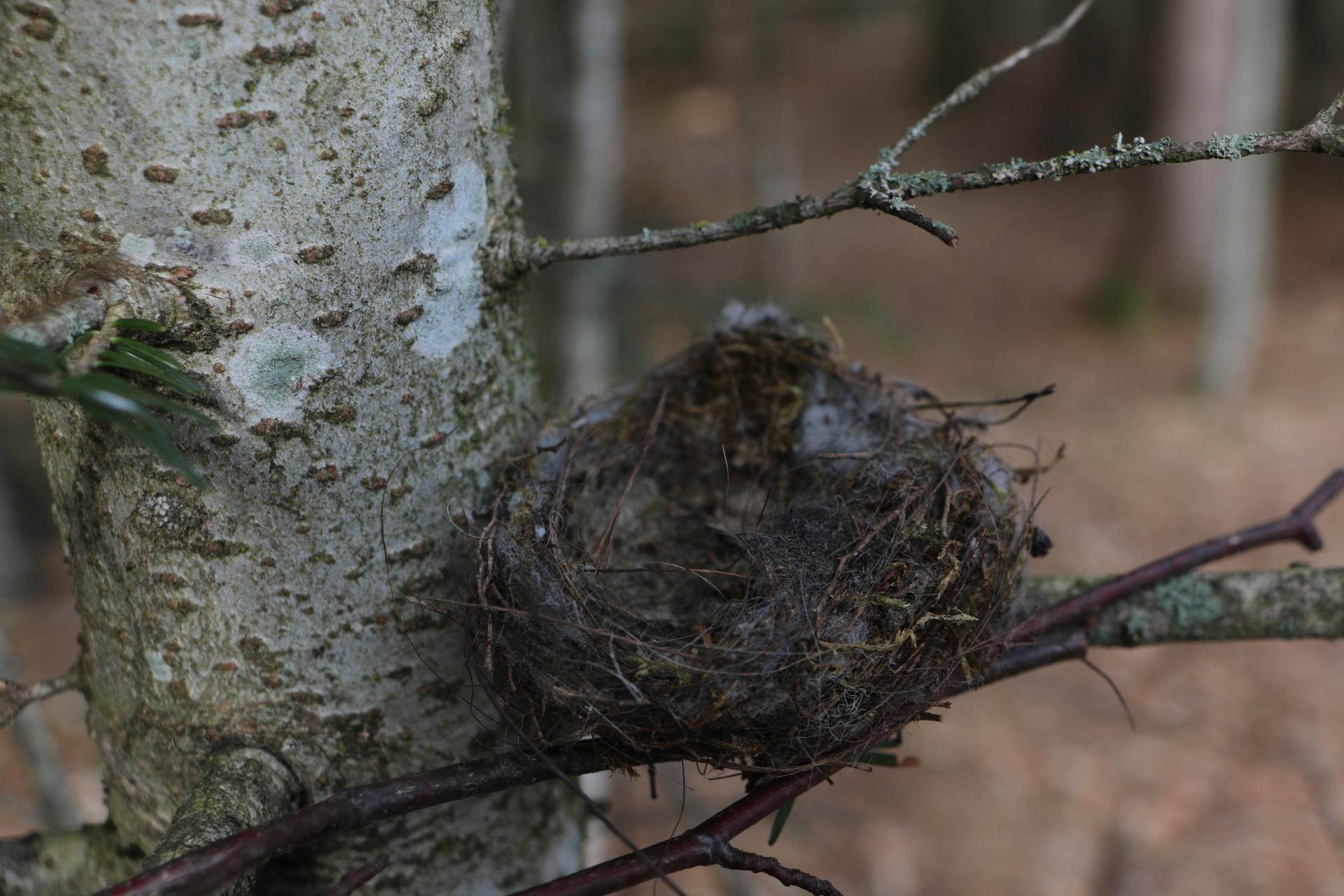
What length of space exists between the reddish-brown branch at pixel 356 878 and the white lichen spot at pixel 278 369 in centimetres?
45

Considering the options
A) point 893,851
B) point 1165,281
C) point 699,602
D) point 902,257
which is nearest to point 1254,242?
point 1165,281

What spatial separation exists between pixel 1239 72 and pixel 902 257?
3.60 m

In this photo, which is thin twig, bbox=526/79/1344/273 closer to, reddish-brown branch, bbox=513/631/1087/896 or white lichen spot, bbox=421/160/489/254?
white lichen spot, bbox=421/160/489/254

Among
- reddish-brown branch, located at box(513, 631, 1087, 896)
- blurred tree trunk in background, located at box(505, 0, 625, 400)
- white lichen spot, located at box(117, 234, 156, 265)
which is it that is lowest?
reddish-brown branch, located at box(513, 631, 1087, 896)

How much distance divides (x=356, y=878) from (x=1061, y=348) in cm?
789

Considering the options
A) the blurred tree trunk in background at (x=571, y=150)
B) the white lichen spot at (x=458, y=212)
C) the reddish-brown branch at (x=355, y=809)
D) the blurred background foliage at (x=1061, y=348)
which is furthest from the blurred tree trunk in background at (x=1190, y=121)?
the reddish-brown branch at (x=355, y=809)

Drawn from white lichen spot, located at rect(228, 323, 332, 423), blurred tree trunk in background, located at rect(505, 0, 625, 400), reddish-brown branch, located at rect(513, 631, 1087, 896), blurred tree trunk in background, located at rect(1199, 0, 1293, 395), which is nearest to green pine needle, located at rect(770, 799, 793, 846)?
reddish-brown branch, located at rect(513, 631, 1087, 896)

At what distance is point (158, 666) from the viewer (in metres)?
1.09

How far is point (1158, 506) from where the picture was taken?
583 centimetres

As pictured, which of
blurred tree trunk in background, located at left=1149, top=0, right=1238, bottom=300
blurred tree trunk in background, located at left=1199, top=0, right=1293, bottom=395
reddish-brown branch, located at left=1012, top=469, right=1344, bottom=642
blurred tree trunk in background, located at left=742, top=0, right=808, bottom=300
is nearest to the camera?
reddish-brown branch, located at left=1012, top=469, right=1344, bottom=642

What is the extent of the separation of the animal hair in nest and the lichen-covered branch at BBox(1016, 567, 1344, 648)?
7.8 inches

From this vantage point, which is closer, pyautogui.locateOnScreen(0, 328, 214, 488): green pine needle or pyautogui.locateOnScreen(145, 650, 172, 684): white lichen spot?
pyautogui.locateOnScreen(0, 328, 214, 488): green pine needle

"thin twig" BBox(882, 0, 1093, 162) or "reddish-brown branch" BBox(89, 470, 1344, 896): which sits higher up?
"thin twig" BBox(882, 0, 1093, 162)

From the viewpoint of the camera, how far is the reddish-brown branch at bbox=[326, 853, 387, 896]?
34.1 inches
